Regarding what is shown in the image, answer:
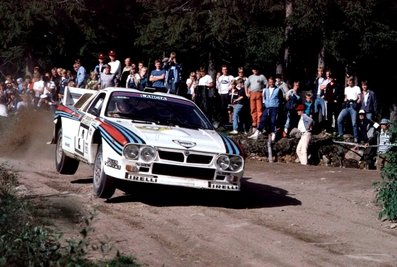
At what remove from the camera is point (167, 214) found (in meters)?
11.5

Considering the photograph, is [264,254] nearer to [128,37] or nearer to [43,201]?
[43,201]

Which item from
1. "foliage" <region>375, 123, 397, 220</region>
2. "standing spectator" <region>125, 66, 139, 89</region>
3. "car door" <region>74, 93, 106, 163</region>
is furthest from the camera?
"standing spectator" <region>125, 66, 139, 89</region>

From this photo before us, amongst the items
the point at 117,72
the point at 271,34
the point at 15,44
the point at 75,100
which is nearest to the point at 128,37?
the point at 15,44

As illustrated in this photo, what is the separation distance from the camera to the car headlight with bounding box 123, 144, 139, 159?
468 inches

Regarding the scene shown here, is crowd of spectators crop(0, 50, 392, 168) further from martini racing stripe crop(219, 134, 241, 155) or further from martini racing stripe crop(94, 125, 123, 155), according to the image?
martini racing stripe crop(94, 125, 123, 155)

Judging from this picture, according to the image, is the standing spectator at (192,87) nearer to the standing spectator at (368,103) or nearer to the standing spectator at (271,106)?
the standing spectator at (271,106)

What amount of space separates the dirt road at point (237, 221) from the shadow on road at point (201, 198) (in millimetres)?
16

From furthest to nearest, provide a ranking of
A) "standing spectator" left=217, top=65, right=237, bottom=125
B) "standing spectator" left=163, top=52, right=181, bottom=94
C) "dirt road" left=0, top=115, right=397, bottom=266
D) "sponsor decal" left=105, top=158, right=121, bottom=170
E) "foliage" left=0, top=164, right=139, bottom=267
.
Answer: "standing spectator" left=217, top=65, right=237, bottom=125, "standing spectator" left=163, top=52, right=181, bottom=94, "sponsor decal" left=105, top=158, right=121, bottom=170, "dirt road" left=0, top=115, right=397, bottom=266, "foliage" left=0, top=164, right=139, bottom=267

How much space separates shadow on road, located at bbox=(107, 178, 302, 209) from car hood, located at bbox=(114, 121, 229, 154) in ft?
2.95

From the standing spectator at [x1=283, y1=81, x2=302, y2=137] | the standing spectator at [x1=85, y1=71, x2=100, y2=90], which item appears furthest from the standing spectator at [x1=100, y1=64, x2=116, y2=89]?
the standing spectator at [x1=283, y1=81, x2=302, y2=137]

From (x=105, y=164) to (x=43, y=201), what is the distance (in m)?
1.01

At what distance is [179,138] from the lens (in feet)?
40.3

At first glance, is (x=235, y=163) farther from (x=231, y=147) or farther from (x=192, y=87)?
(x=192, y=87)

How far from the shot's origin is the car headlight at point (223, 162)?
40.0 ft
